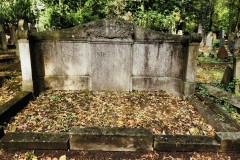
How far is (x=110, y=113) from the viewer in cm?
443

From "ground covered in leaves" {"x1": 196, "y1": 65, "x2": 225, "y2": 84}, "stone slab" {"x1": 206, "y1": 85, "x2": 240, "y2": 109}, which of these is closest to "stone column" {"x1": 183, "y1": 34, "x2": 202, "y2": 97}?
"stone slab" {"x1": 206, "y1": 85, "x2": 240, "y2": 109}

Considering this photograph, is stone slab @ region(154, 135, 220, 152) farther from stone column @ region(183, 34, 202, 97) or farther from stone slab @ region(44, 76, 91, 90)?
stone slab @ region(44, 76, 91, 90)

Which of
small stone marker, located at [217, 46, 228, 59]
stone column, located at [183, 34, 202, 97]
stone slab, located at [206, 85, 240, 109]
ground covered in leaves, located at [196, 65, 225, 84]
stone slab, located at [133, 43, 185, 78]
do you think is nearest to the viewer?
stone slab, located at [206, 85, 240, 109]

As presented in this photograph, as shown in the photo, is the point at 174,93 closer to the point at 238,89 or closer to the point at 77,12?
the point at 238,89

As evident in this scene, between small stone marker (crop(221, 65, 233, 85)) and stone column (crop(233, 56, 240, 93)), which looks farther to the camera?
small stone marker (crop(221, 65, 233, 85))

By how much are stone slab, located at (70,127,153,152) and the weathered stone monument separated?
2.63m

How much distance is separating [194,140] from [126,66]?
2953 mm

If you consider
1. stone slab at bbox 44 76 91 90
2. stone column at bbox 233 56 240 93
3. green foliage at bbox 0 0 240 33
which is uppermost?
green foliage at bbox 0 0 240 33

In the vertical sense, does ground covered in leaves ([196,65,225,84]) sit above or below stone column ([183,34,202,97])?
below

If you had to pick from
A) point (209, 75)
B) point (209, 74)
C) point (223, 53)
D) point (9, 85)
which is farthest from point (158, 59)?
point (223, 53)

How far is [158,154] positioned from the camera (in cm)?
315

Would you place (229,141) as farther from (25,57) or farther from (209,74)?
(209,74)

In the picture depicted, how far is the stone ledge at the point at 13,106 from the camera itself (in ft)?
12.8

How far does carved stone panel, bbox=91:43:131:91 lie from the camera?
5.48m
